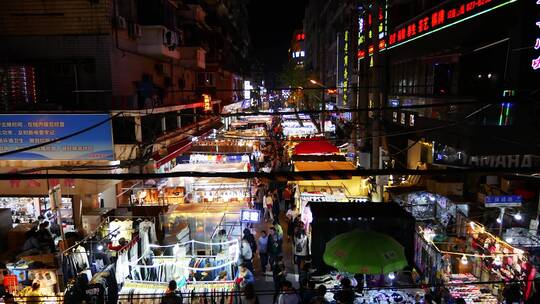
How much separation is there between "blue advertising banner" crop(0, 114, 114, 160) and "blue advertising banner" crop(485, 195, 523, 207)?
1184 cm

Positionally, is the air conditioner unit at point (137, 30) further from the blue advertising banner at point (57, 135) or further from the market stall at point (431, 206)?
A: the market stall at point (431, 206)

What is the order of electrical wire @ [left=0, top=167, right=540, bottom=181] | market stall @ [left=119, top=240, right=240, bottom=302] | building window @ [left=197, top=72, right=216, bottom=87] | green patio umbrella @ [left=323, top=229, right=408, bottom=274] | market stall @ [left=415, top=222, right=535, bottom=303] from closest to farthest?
electrical wire @ [left=0, top=167, right=540, bottom=181]
green patio umbrella @ [left=323, top=229, right=408, bottom=274]
market stall @ [left=119, top=240, right=240, bottom=302]
market stall @ [left=415, top=222, right=535, bottom=303]
building window @ [left=197, top=72, right=216, bottom=87]

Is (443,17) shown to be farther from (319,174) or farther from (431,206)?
(319,174)

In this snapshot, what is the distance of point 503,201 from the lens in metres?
11.9

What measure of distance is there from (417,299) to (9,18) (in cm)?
1656

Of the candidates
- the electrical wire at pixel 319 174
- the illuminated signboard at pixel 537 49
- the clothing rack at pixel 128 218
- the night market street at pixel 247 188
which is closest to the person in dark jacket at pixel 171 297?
the night market street at pixel 247 188

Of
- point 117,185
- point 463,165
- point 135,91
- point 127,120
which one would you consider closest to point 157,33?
point 135,91

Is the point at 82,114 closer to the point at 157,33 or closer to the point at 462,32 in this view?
the point at 157,33

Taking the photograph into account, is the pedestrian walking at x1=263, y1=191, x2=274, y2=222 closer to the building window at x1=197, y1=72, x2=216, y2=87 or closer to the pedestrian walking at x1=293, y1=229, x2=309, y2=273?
the pedestrian walking at x1=293, y1=229, x2=309, y2=273

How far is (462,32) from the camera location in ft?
48.8

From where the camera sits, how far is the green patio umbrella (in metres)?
7.57

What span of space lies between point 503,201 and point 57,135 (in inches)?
552

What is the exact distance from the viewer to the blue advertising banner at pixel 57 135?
39.2 ft

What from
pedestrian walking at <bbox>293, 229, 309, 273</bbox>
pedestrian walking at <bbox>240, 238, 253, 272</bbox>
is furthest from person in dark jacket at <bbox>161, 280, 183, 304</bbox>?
pedestrian walking at <bbox>293, 229, 309, 273</bbox>
